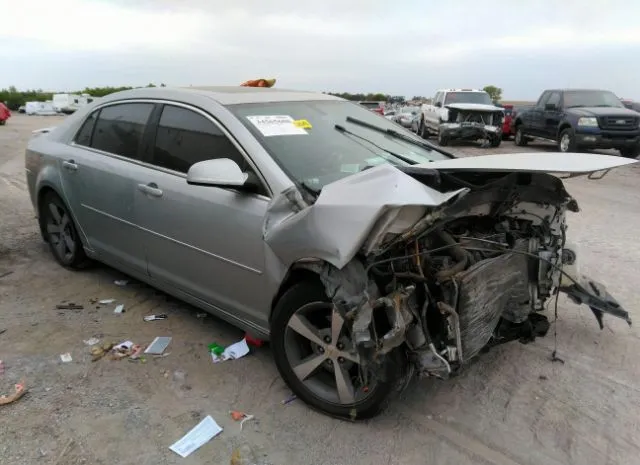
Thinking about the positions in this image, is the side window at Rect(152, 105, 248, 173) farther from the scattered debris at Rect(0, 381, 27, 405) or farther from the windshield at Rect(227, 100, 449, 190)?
the scattered debris at Rect(0, 381, 27, 405)

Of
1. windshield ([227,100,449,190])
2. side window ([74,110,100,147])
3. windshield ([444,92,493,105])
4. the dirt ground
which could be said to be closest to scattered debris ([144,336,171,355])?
the dirt ground

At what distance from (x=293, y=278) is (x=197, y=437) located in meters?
0.96

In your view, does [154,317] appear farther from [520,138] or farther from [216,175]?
[520,138]

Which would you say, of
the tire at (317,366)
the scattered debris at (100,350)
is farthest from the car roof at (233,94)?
the scattered debris at (100,350)

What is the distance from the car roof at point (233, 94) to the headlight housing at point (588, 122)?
39.9 ft

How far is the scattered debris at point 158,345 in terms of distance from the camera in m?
3.65

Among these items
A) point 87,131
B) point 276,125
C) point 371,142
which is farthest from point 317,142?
point 87,131

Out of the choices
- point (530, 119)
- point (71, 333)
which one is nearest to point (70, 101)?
point (530, 119)

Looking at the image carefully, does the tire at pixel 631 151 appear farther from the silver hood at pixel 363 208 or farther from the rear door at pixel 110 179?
the rear door at pixel 110 179

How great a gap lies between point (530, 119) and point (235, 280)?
639 inches

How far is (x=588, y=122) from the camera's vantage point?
47.0 feet

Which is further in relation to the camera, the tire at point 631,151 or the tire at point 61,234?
the tire at point 631,151

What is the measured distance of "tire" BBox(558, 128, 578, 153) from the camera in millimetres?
14675

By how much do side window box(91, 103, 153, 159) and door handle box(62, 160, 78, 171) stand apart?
0.73ft
